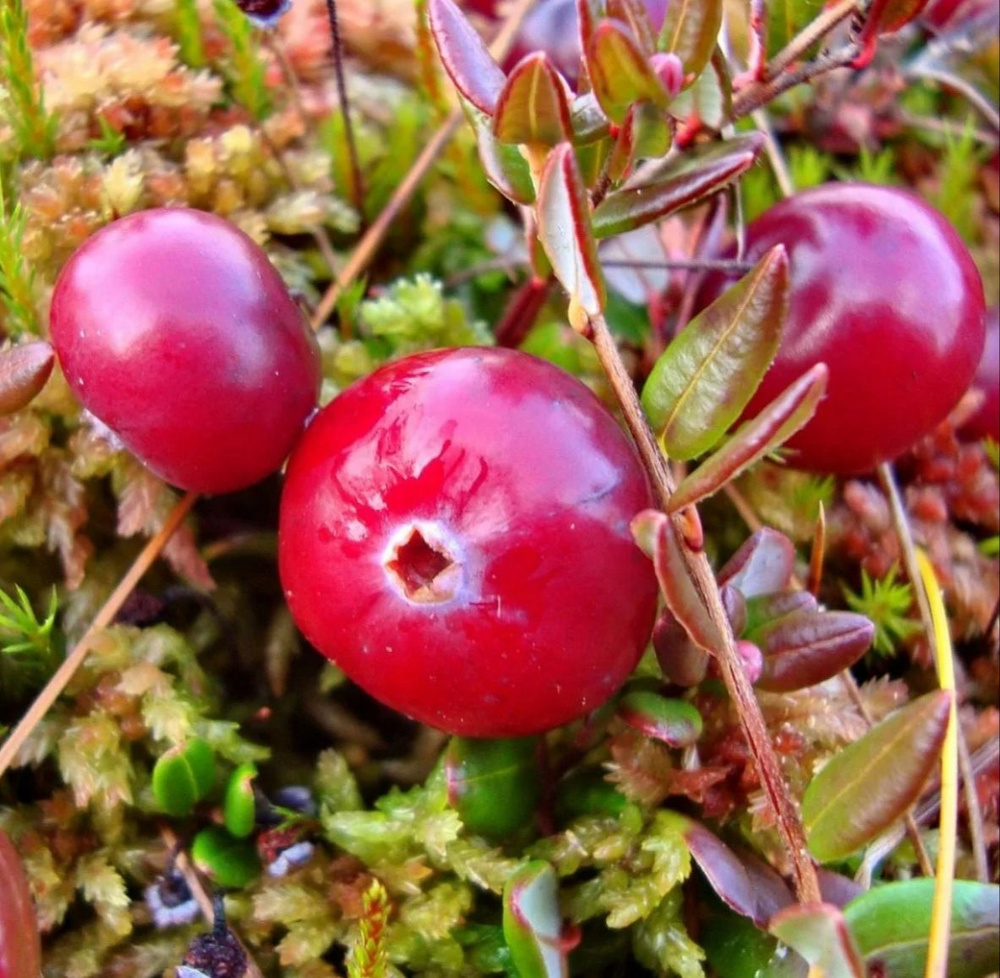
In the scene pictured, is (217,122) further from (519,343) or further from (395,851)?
(395,851)

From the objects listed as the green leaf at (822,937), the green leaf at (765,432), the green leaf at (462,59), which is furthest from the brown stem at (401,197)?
the green leaf at (822,937)

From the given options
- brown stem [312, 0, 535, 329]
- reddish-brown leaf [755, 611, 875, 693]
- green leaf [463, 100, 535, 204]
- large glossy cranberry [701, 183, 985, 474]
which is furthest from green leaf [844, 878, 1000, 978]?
brown stem [312, 0, 535, 329]

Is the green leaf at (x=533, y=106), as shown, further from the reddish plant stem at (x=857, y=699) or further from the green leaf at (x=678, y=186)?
the reddish plant stem at (x=857, y=699)

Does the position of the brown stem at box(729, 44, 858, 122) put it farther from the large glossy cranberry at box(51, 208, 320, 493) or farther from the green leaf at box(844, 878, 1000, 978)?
the green leaf at box(844, 878, 1000, 978)

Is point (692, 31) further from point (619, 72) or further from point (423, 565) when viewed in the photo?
point (423, 565)

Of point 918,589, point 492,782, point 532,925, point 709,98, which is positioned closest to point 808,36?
point 709,98

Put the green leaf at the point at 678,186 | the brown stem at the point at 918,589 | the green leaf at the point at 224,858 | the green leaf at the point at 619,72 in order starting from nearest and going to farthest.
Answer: the green leaf at the point at 619,72 < the green leaf at the point at 678,186 < the green leaf at the point at 224,858 < the brown stem at the point at 918,589

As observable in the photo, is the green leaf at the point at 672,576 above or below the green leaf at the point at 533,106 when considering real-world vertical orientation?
below
